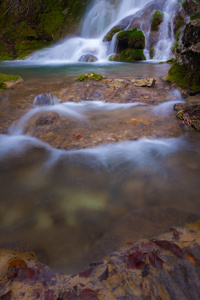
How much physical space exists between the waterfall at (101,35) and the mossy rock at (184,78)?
924 centimetres

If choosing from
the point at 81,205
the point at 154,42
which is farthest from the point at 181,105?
the point at 154,42

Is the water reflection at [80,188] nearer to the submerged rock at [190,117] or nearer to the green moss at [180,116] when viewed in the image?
the submerged rock at [190,117]

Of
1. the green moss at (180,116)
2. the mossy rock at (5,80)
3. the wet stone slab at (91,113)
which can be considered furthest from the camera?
the mossy rock at (5,80)

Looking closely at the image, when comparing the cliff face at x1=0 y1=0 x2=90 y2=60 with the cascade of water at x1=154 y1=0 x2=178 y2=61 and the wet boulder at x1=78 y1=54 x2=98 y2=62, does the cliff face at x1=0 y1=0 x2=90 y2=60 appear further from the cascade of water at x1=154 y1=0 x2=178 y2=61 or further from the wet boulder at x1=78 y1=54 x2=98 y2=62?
the cascade of water at x1=154 y1=0 x2=178 y2=61

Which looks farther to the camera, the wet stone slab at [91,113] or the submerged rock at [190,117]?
the submerged rock at [190,117]

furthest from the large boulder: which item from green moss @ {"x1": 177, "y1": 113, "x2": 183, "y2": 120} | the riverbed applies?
the riverbed

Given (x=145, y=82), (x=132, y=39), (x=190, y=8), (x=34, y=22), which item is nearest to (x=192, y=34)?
(x=145, y=82)

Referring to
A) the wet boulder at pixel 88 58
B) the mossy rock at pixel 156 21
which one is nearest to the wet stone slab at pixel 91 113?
the wet boulder at pixel 88 58

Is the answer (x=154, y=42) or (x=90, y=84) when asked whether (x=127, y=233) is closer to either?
(x=90, y=84)

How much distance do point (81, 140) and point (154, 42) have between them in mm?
14607

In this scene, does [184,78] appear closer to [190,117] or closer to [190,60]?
[190,60]

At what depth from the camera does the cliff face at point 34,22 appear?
65.0 ft

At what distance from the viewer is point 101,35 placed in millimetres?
17578

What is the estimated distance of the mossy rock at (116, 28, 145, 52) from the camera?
1312 cm
